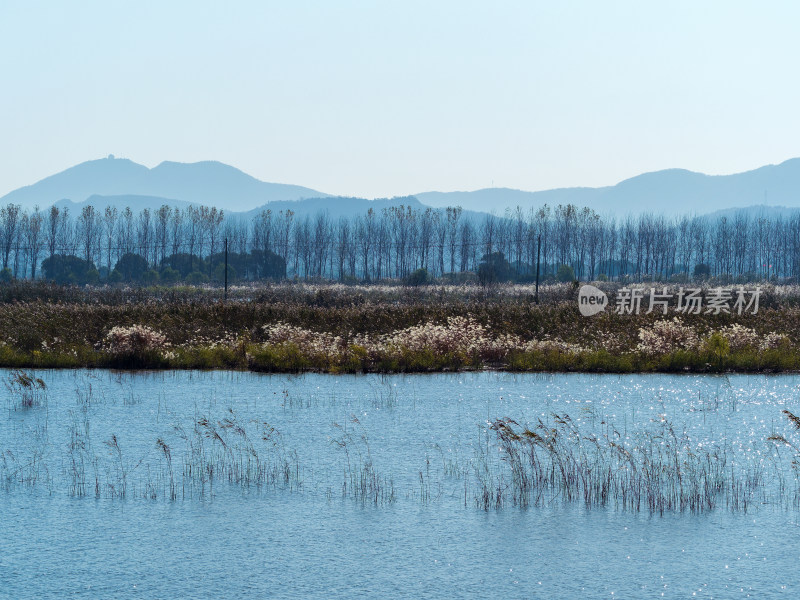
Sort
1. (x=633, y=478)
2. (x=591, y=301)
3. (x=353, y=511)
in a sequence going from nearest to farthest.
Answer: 1. (x=353, y=511)
2. (x=633, y=478)
3. (x=591, y=301)

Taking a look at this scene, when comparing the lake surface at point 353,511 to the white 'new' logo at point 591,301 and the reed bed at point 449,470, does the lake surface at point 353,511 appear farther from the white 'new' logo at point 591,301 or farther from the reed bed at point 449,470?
the white 'new' logo at point 591,301

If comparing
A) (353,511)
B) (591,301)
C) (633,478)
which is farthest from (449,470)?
(591,301)

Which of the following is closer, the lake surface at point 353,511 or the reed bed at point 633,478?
the lake surface at point 353,511

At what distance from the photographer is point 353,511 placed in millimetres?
10078

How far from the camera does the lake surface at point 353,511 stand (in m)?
8.13

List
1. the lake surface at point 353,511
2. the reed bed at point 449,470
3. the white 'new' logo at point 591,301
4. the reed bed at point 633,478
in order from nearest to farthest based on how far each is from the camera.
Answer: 1. the lake surface at point 353,511
2. the reed bed at point 633,478
3. the reed bed at point 449,470
4. the white 'new' logo at point 591,301

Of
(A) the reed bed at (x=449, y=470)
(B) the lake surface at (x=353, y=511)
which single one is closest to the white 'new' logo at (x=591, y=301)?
(B) the lake surface at (x=353, y=511)

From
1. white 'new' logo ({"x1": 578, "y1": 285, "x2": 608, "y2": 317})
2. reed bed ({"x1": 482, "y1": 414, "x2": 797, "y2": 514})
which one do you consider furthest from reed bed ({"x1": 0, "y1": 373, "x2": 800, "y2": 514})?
white 'new' logo ({"x1": 578, "y1": 285, "x2": 608, "y2": 317})

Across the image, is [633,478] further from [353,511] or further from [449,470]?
[353,511]

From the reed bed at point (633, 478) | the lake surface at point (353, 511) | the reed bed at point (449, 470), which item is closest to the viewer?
the lake surface at point (353, 511)

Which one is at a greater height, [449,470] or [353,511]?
[449,470]

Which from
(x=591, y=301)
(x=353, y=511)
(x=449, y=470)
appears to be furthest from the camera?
(x=591, y=301)

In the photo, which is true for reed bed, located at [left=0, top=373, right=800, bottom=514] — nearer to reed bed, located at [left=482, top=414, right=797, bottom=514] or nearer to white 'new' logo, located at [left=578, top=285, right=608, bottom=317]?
reed bed, located at [left=482, top=414, right=797, bottom=514]

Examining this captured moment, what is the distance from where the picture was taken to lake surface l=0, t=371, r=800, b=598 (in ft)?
26.7
